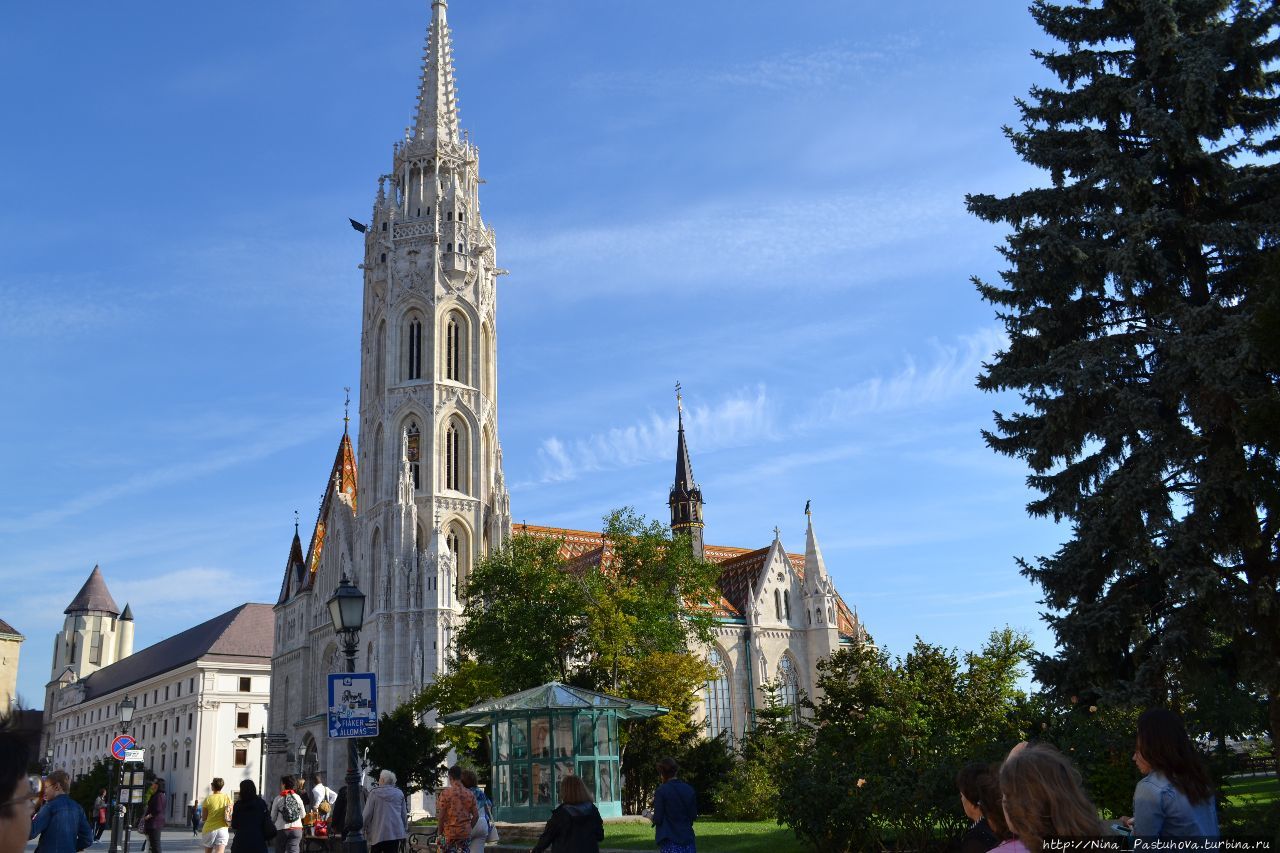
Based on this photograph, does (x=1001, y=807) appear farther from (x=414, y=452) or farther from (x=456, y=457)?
(x=456, y=457)

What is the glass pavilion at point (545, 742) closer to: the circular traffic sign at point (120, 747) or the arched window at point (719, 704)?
the circular traffic sign at point (120, 747)

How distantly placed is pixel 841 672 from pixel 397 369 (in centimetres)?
3608

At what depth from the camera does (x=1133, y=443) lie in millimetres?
16031

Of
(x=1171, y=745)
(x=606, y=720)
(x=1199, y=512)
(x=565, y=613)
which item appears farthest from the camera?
(x=565, y=613)

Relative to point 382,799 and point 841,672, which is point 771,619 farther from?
point 382,799

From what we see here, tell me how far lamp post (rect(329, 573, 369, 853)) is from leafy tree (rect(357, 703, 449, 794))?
29619 millimetres

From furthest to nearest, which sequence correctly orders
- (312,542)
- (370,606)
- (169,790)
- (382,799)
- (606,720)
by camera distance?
(169,790), (312,542), (370,606), (606,720), (382,799)

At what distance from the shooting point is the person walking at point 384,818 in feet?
41.3

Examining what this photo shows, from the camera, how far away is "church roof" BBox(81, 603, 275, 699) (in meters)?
91.8

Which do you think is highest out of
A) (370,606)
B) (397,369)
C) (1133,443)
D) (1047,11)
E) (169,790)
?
(397,369)

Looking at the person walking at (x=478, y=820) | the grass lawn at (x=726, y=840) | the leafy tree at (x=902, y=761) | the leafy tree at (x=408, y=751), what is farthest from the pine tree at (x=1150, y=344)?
the leafy tree at (x=408, y=751)

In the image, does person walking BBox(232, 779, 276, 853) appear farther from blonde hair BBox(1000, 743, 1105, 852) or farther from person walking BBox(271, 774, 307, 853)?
blonde hair BBox(1000, 743, 1105, 852)

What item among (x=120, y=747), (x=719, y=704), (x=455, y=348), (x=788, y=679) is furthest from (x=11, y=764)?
(x=788, y=679)

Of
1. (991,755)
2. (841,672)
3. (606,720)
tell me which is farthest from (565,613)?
(991,755)
